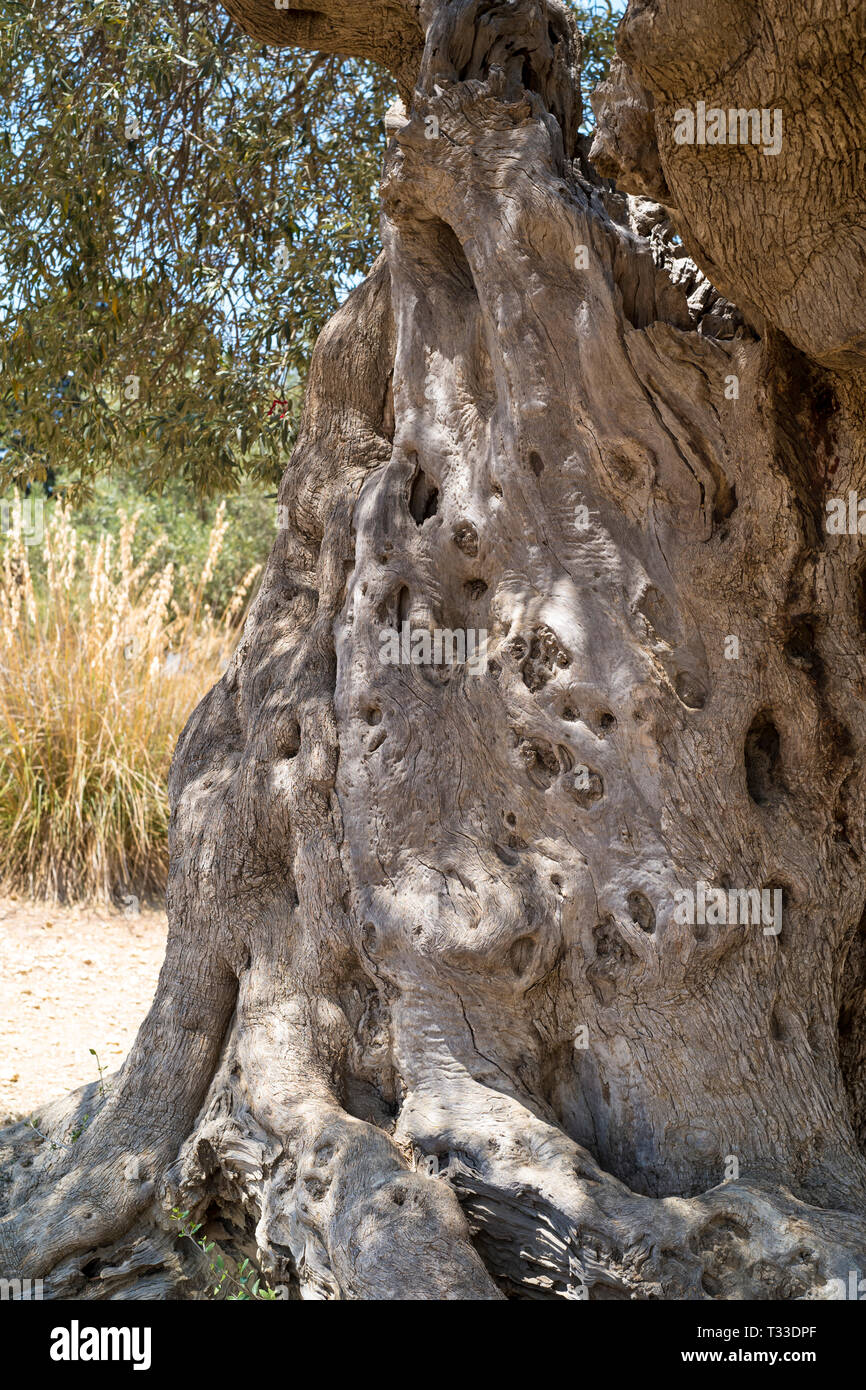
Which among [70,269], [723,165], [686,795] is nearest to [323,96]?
[70,269]

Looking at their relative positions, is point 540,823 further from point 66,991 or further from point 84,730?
point 84,730

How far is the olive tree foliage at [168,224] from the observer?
571cm

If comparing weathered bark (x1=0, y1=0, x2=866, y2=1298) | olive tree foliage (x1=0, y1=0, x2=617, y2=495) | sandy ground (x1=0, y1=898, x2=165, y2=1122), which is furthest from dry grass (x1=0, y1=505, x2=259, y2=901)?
weathered bark (x1=0, y1=0, x2=866, y2=1298)

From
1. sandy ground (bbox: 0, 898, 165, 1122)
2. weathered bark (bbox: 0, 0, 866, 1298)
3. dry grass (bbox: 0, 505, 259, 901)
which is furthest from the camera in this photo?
dry grass (bbox: 0, 505, 259, 901)

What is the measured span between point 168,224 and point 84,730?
3.39 m

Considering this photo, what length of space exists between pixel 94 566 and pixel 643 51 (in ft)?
20.8

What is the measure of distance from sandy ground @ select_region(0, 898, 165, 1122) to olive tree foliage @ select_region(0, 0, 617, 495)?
9.16 feet

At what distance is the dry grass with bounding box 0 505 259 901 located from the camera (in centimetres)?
778

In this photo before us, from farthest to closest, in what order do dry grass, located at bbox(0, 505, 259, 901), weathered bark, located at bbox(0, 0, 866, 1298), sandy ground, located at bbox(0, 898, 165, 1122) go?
dry grass, located at bbox(0, 505, 259, 901) < sandy ground, located at bbox(0, 898, 165, 1122) < weathered bark, located at bbox(0, 0, 866, 1298)

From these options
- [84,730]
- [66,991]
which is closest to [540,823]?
[66,991]

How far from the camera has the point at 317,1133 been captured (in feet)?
10.8

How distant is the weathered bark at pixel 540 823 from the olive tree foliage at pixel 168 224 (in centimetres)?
230

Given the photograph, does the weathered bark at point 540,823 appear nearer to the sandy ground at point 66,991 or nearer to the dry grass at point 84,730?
the sandy ground at point 66,991

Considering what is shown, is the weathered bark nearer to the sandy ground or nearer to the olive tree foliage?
the sandy ground
